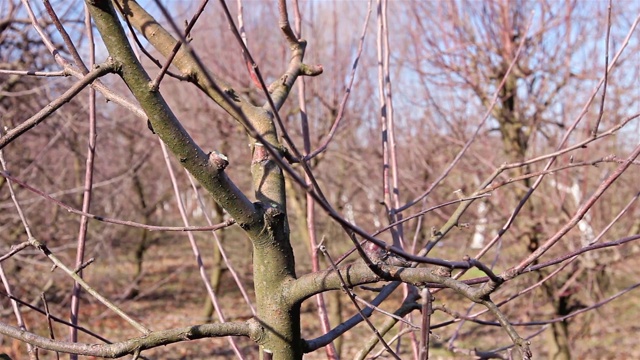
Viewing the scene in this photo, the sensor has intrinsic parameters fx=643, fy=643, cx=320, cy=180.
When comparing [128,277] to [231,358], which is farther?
[128,277]

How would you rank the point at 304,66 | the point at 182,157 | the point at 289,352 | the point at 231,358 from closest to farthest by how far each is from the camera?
the point at 182,157 < the point at 289,352 < the point at 304,66 < the point at 231,358

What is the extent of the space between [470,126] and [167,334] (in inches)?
228

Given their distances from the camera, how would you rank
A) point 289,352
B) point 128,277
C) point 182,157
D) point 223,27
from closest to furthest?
point 182,157 < point 289,352 < point 223,27 < point 128,277

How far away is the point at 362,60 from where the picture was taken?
8242mm

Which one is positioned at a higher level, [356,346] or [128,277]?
[128,277]

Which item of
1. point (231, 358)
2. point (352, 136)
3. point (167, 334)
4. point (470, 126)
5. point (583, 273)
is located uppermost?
point (352, 136)

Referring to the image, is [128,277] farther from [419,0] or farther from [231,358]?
[419,0]

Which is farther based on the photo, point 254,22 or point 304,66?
point 254,22

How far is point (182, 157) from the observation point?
102cm

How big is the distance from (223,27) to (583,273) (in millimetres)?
5143

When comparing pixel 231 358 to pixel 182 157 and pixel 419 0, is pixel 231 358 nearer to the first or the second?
pixel 419 0

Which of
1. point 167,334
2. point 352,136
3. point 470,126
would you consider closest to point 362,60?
point 352,136

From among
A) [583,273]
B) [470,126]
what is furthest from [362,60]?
[583,273]

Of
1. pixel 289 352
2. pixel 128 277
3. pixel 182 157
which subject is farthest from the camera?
pixel 128 277
